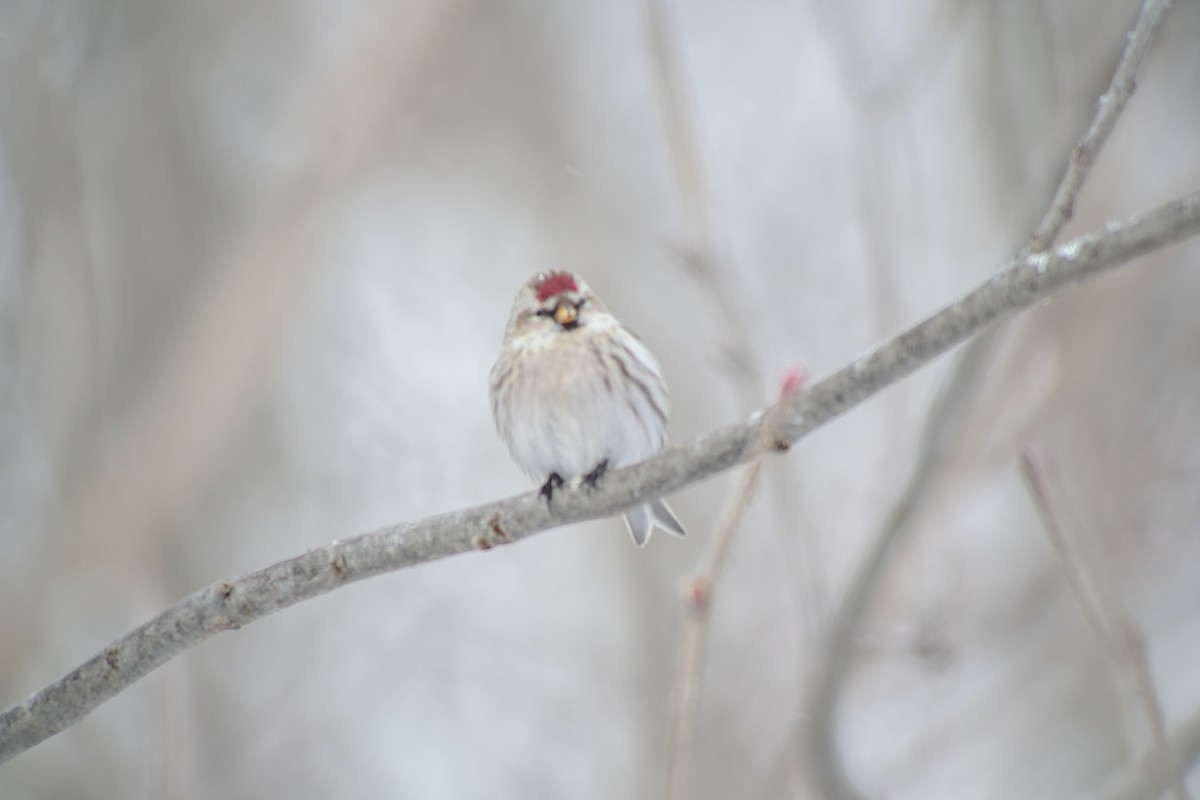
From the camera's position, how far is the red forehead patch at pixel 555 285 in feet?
9.71

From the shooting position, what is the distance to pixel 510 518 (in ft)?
6.31

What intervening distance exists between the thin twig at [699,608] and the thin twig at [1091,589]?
346 mm

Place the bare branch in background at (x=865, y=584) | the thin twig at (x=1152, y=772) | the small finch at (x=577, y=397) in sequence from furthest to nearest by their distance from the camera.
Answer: the small finch at (x=577, y=397) → the bare branch in background at (x=865, y=584) → the thin twig at (x=1152, y=772)

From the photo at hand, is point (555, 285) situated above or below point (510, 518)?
above

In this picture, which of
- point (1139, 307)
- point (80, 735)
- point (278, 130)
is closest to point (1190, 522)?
point (1139, 307)

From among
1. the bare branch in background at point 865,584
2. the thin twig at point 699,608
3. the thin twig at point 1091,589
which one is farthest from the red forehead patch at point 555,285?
the thin twig at point 1091,589

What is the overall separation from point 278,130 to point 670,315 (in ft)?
7.48

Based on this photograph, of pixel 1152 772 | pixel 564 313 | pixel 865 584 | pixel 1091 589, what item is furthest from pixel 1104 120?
pixel 564 313

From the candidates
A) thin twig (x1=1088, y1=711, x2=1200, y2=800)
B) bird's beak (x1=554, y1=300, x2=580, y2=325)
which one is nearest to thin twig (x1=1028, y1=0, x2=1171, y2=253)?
thin twig (x1=1088, y1=711, x2=1200, y2=800)

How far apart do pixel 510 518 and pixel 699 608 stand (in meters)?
0.39

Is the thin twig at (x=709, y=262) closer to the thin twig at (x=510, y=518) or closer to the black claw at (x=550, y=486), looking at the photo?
the black claw at (x=550, y=486)

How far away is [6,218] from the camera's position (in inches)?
187

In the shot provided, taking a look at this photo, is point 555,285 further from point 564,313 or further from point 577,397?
point 577,397

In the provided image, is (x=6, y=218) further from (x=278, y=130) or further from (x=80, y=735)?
(x=80, y=735)
